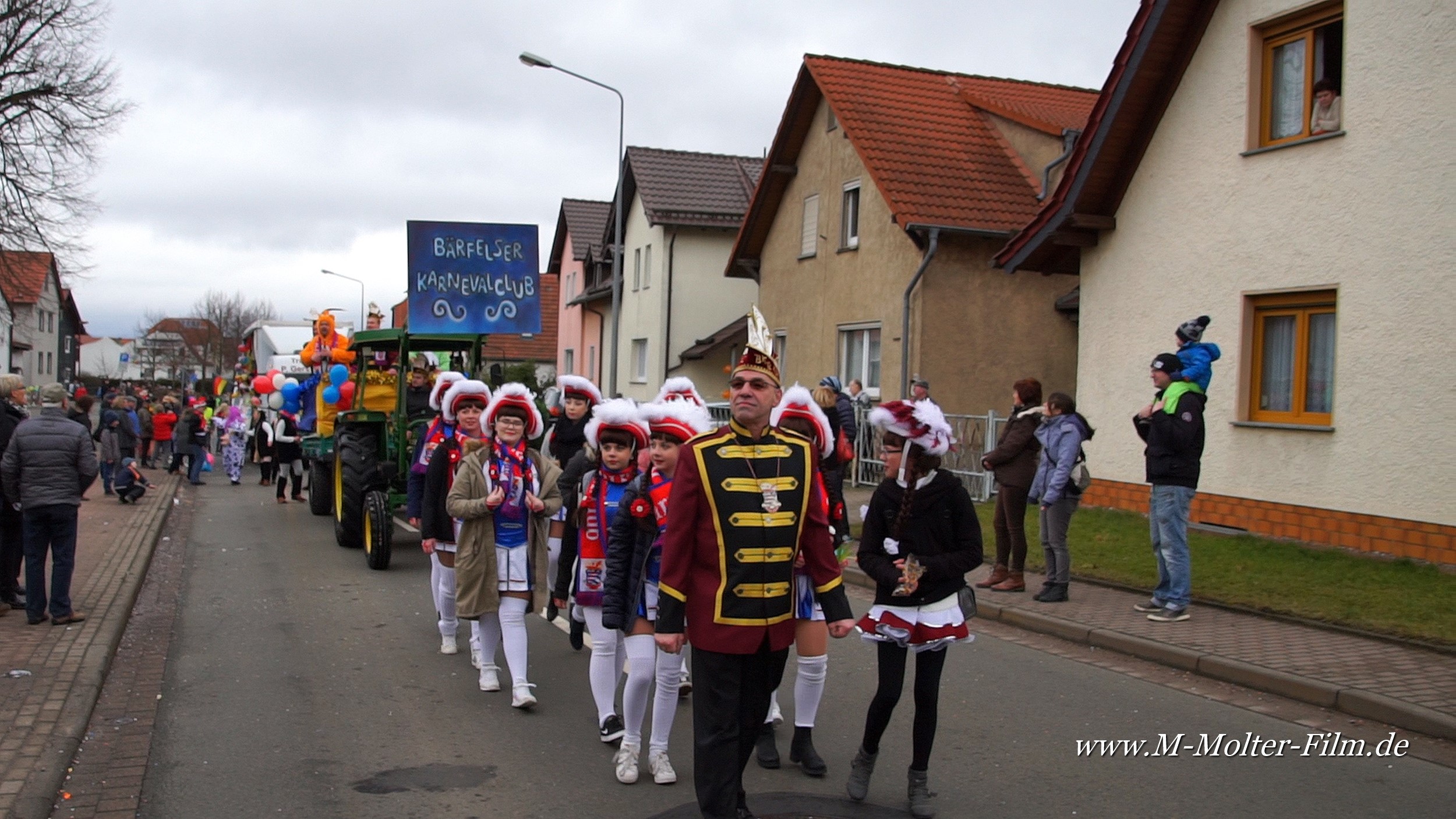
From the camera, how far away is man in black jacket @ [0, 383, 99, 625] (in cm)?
848

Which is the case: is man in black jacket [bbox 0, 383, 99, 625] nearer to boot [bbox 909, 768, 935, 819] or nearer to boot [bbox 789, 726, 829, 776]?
boot [bbox 789, 726, 829, 776]

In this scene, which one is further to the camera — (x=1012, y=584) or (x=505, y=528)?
(x=1012, y=584)

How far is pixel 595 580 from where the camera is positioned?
20.1 ft

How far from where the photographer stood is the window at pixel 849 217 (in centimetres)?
2262

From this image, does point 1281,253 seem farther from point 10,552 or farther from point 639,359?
point 639,359

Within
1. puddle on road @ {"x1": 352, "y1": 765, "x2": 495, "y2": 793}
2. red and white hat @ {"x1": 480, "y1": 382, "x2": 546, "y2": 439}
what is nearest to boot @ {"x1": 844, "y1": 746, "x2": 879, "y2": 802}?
puddle on road @ {"x1": 352, "y1": 765, "x2": 495, "y2": 793}

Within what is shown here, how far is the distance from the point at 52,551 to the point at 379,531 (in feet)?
11.3

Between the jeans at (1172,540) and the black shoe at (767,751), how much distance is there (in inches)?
158

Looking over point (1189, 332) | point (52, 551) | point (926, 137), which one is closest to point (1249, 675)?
point (1189, 332)

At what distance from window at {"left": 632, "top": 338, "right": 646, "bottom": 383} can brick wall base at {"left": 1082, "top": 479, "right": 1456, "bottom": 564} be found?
2219 centimetres

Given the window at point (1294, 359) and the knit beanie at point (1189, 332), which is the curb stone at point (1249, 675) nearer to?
the knit beanie at point (1189, 332)

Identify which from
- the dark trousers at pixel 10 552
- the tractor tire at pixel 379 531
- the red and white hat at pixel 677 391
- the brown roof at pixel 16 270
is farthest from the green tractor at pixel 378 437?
the brown roof at pixel 16 270

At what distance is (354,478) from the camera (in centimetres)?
1259

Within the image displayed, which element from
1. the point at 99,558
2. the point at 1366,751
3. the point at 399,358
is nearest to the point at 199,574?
the point at 99,558
